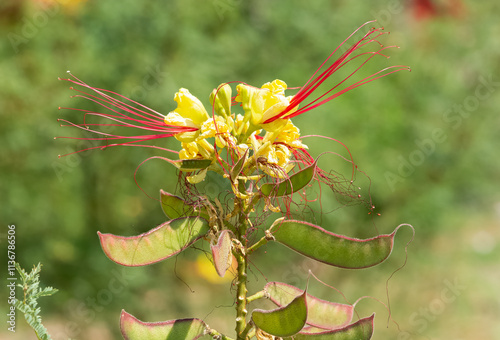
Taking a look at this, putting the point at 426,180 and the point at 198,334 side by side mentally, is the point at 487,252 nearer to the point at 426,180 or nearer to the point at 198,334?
the point at 426,180

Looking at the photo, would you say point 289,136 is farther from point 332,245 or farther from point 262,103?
point 332,245

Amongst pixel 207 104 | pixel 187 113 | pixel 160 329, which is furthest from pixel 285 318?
pixel 207 104

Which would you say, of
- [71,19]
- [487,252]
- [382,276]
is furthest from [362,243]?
[487,252]

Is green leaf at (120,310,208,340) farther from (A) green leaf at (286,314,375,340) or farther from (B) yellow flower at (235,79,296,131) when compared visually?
(B) yellow flower at (235,79,296,131)

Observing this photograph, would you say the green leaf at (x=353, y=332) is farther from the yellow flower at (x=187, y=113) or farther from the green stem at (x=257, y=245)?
the yellow flower at (x=187, y=113)

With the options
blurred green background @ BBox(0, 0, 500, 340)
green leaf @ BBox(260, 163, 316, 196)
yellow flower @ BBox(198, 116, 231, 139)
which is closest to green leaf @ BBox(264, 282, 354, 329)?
green leaf @ BBox(260, 163, 316, 196)
